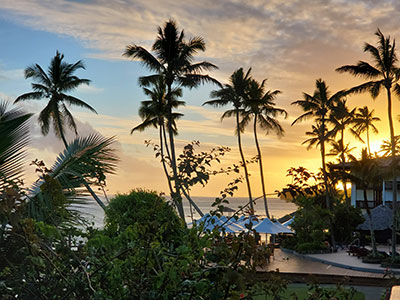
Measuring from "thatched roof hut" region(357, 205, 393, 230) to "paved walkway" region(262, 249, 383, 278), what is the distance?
9.60 metres

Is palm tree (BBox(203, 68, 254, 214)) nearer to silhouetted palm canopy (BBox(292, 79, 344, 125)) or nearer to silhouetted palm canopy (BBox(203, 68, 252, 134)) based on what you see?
silhouetted palm canopy (BBox(203, 68, 252, 134))

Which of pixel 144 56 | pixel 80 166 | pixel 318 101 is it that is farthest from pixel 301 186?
pixel 318 101

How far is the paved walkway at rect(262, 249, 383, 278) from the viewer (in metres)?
20.8

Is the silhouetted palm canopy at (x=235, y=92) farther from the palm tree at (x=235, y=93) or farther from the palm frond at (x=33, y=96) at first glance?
the palm frond at (x=33, y=96)

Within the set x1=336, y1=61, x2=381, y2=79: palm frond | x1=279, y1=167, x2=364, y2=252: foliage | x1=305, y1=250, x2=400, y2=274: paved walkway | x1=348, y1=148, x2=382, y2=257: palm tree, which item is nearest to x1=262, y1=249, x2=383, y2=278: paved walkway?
x1=305, y1=250, x2=400, y2=274: paved walkway

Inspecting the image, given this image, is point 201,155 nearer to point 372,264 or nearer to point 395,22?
point 395,22

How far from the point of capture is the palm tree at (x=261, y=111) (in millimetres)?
39688

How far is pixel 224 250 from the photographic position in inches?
134

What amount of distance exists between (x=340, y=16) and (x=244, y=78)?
2210 centimetres

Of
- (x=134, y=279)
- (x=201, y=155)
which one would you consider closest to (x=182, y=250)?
(x=134, y=279)

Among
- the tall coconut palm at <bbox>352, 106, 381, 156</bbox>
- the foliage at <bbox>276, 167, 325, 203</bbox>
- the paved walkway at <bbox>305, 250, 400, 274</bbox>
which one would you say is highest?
the tall coconut palm at <bbox>352, 106, 381, 156</bbox>

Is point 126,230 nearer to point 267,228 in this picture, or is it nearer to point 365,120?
point 267,228

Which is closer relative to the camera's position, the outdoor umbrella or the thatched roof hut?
the outdoor umbrella

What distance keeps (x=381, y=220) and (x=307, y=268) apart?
1509 cm
